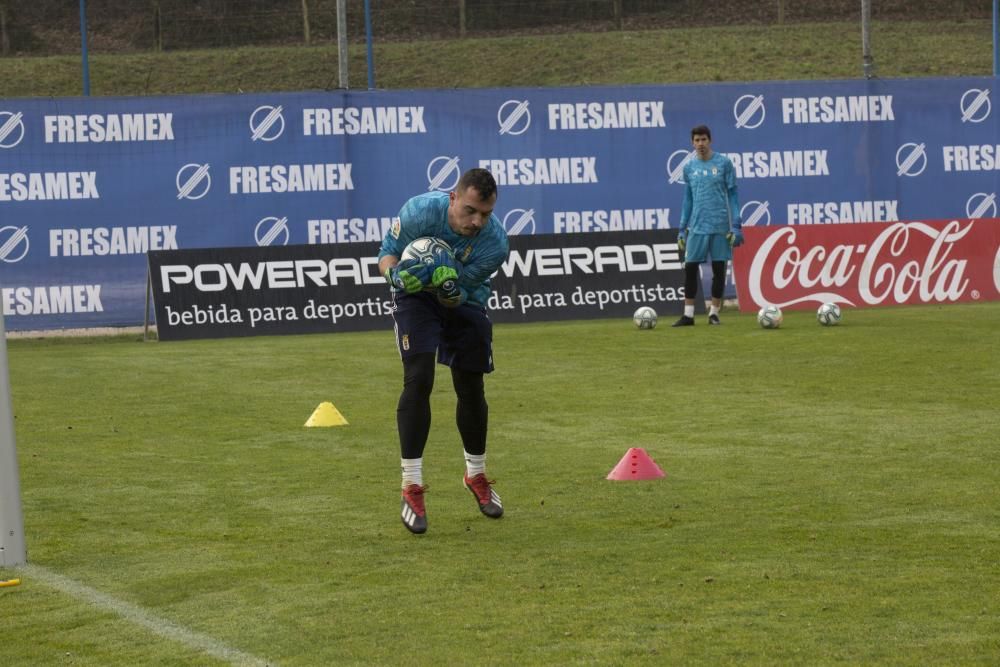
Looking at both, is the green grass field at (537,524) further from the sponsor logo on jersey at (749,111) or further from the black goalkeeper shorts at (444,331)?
the sponsor logo on jersey at (749,111)

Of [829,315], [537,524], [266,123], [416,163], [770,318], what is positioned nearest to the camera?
[537,524]

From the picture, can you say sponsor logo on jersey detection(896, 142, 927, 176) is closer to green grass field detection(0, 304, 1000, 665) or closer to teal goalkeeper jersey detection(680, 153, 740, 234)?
teal goalkeeper jersey detection(680, 153, 740, 234)

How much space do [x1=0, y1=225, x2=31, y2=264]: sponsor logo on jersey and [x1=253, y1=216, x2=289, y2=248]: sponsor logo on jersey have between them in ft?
10.1

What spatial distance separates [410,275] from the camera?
7742 millimetres

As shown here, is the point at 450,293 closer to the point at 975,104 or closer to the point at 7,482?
the point at 7,482

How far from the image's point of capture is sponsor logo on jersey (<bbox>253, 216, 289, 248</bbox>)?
75.0 ft

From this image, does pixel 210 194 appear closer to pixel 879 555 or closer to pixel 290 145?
pixel 290 145

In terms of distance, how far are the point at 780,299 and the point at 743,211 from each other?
2.16 metres

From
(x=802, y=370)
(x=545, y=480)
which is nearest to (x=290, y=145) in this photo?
(x=802, y=370)

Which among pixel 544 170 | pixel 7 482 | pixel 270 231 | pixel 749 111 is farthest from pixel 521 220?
pixel 7 482

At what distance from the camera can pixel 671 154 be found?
2389 centimetres

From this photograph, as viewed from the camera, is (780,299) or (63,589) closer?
(63,589)

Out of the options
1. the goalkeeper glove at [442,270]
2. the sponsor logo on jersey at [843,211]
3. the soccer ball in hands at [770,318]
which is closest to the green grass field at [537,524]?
the goalkeeper glove at [442,270]

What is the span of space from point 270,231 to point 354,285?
1.96 metres
